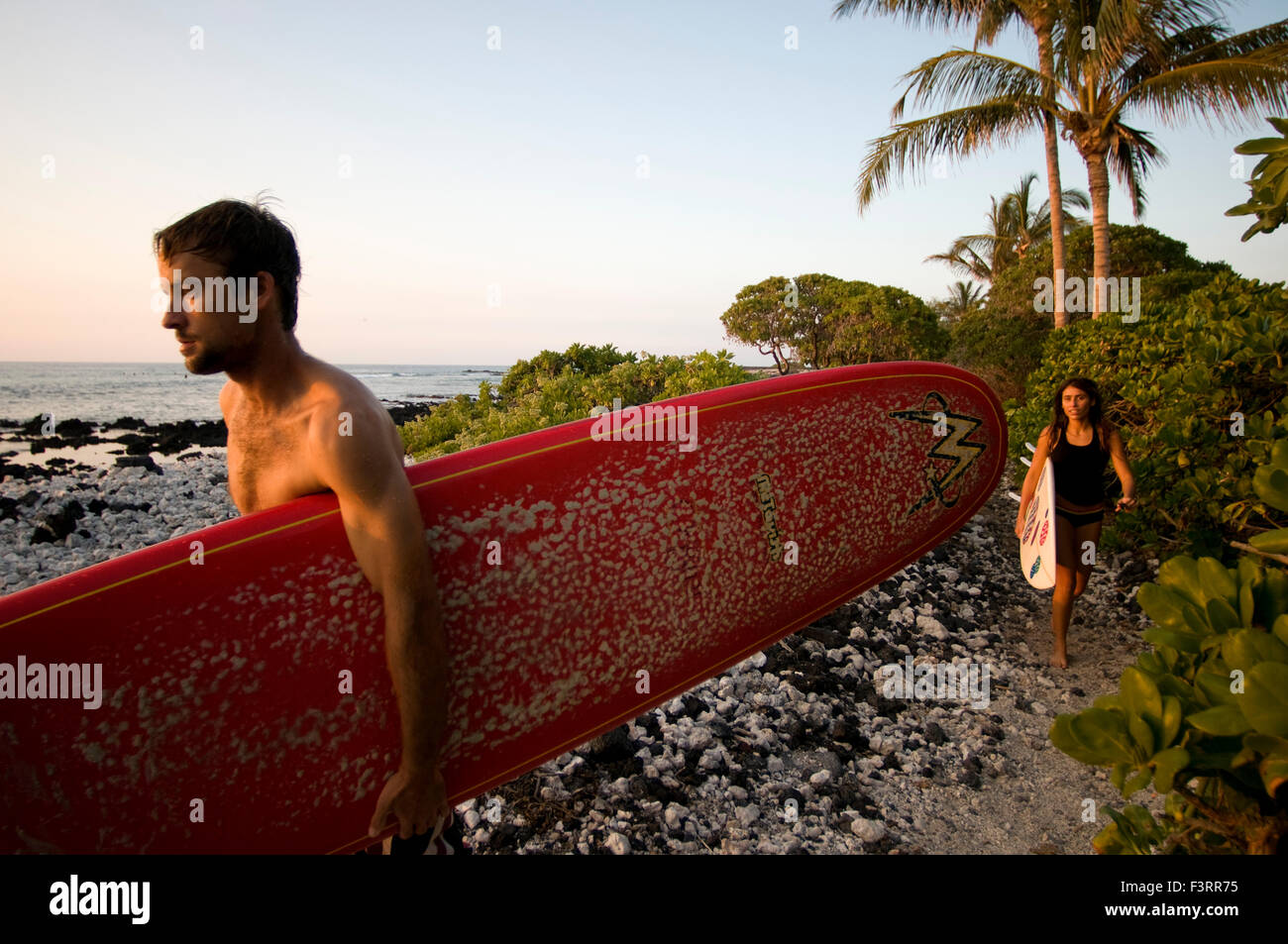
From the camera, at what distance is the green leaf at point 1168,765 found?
87cm

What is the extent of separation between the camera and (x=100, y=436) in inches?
633

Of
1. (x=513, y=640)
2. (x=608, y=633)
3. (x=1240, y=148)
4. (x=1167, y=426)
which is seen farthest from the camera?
(x=1167, y=426)

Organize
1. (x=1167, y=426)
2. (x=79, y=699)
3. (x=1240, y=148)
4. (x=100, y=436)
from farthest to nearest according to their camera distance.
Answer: (x=100, y=436) < (x=1167, y=426) < (x=79, y=699) < (x=1240, y=148)

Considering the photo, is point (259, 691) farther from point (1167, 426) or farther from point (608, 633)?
point (1167, 426)

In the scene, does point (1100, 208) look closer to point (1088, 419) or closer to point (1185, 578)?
point (1088, 419)

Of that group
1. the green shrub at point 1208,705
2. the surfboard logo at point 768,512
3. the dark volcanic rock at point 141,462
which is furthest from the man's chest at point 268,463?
the dark volcanic rock at point 141,462

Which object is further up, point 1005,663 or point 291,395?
point 291,395

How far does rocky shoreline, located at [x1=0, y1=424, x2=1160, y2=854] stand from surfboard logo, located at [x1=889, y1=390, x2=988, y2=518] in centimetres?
93

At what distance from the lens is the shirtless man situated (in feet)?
4.51

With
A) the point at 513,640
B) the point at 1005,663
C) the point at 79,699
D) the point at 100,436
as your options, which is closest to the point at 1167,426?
the point at 1005,663

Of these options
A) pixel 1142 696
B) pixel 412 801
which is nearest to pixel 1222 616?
pixel 1142 696

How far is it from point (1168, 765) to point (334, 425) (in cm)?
151

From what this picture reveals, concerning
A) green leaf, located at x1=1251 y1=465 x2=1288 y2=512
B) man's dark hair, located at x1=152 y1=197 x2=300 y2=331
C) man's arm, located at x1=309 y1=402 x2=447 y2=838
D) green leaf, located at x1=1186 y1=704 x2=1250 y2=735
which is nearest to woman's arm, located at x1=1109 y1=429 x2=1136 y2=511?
green leaf, located at x1=1251 y1=465 x2=1288 y2=512
